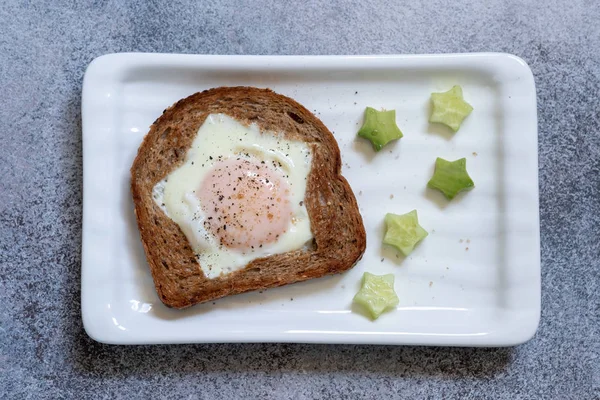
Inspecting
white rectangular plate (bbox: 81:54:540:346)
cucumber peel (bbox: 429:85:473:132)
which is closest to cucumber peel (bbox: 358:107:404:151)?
white rectangular plate (bbox: 81:54:540:346)

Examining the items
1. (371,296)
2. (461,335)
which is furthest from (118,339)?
(461,335)

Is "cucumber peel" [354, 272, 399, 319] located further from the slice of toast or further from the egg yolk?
the egg yolk

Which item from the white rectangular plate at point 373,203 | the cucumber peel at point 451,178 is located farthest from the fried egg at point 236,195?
the cucumber peel at point 451,178

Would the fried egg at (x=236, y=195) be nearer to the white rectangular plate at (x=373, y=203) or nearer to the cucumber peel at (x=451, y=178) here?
the white rectangular plate at (x=373, y=203)

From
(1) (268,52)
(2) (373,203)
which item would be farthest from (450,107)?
(1) (268,52)

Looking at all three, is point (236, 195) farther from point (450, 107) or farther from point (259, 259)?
point (450, 107)

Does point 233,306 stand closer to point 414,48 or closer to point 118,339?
point 118,339

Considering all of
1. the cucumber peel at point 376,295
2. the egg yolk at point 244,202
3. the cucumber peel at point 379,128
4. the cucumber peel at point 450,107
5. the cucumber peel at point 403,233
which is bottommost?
the cucumber peel at point 376,295

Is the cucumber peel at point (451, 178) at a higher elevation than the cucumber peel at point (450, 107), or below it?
below
